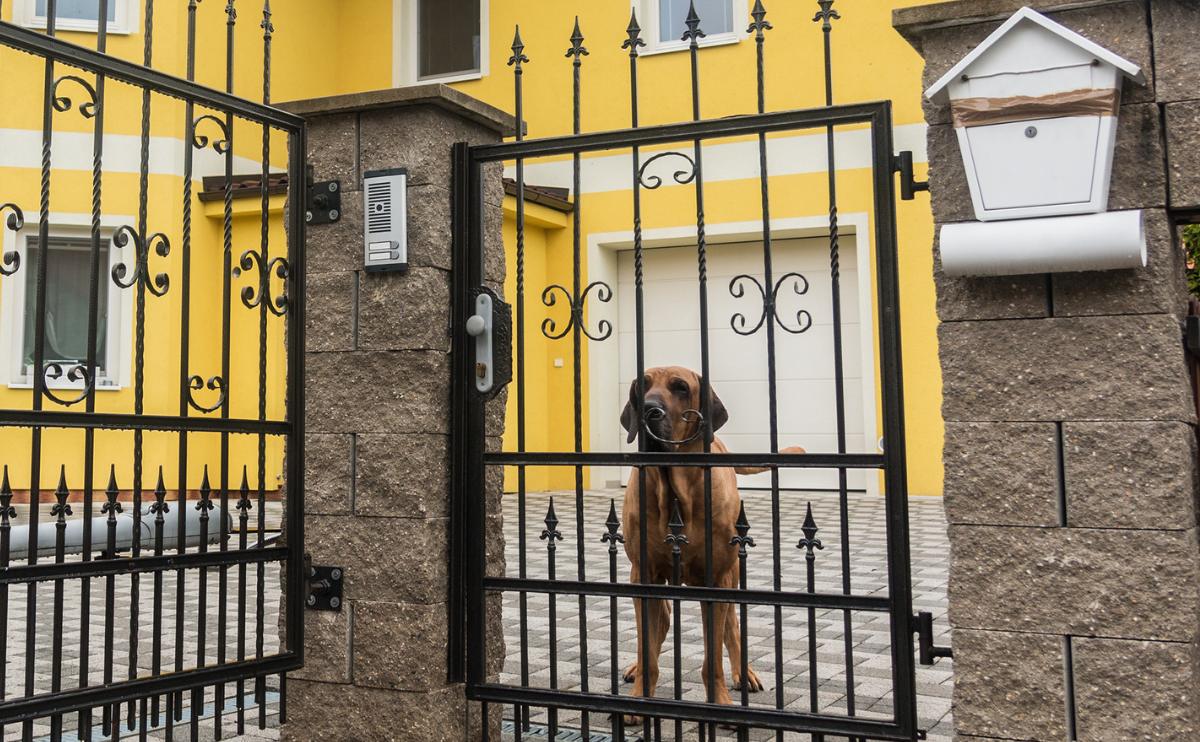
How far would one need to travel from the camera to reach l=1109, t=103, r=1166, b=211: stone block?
2.76 m

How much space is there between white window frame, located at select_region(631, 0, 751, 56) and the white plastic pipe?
9953mm

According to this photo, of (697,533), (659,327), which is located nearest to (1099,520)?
(697,533)

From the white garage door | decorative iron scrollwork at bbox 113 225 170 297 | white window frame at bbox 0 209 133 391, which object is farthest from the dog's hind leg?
white window frame at bbox 0 209 133 391

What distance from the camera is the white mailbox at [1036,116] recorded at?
2.72m

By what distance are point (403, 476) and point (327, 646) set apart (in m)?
0.67

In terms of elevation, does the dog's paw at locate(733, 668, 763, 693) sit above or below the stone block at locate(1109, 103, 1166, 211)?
below

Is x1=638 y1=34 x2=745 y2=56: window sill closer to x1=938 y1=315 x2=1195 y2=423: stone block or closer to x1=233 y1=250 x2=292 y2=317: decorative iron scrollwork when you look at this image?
x1=233 y1=250 x2=292 y2=317: decorative iron scrollwork

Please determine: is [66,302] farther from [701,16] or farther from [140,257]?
[140,257]

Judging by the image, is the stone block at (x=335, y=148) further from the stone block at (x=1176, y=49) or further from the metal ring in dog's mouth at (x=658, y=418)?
the stone block at (x=1176, y=49)

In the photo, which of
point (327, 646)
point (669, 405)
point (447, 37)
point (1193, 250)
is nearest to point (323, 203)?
point (669, 405)

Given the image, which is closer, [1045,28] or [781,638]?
[1045,28]

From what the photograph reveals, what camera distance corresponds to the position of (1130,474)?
2756 mm

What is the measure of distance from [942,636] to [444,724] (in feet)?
9.30

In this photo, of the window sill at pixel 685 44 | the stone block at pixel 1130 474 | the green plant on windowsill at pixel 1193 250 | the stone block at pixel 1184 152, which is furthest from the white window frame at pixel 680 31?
the stone block at pixel 1130 474
